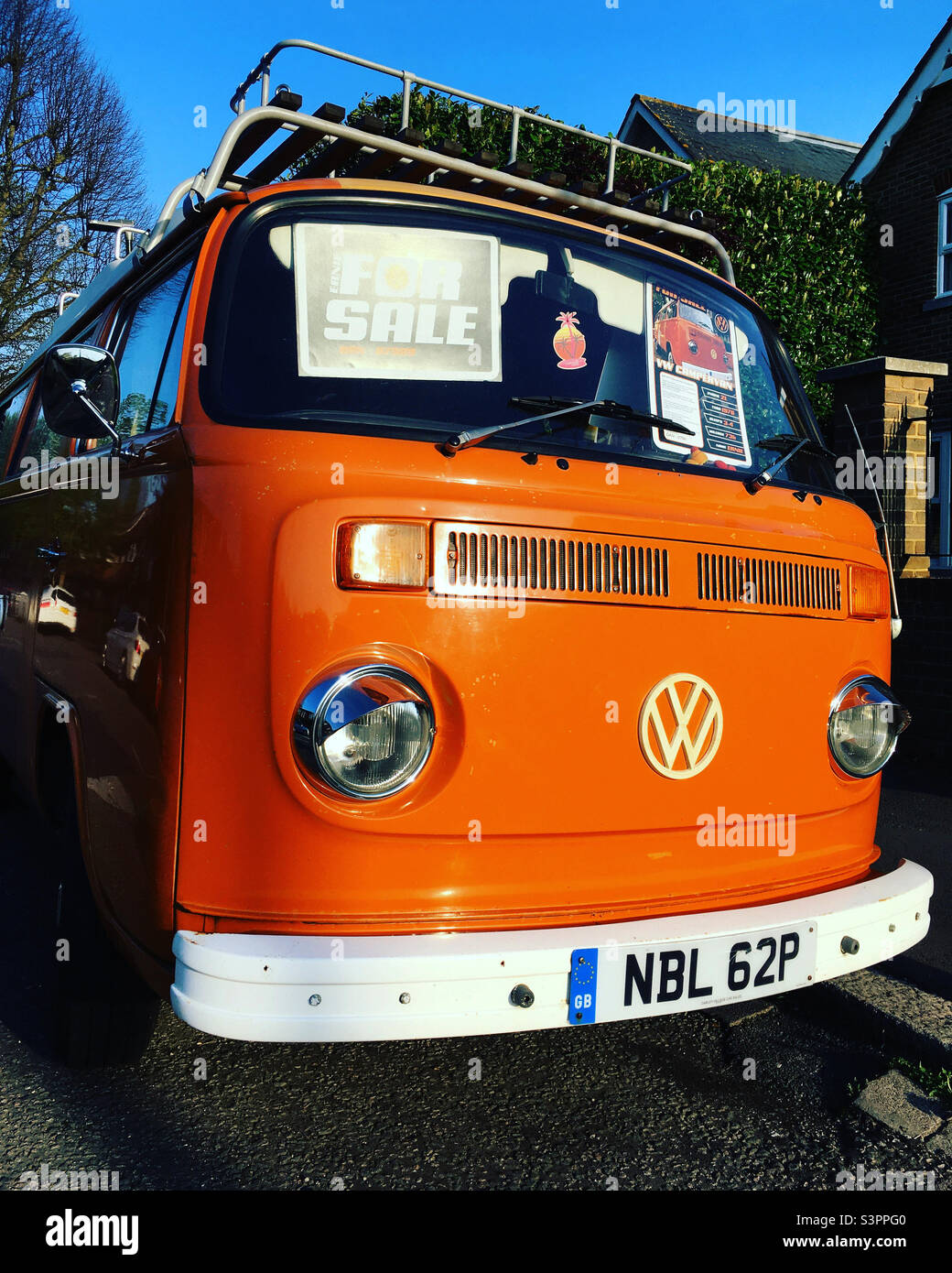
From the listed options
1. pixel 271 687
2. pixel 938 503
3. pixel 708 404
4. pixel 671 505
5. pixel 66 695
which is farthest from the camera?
pixel 938 503

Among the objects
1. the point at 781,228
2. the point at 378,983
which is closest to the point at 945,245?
the point at 781,228

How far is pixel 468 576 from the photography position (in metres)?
2.13

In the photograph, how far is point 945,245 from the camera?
47.2ft

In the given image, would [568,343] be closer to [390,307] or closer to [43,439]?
[390,307]

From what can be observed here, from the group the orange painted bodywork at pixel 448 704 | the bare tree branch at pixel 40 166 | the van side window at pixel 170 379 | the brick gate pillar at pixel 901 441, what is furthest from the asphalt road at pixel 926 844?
the bare tree branch at pixel 40 166

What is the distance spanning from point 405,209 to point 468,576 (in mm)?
1096

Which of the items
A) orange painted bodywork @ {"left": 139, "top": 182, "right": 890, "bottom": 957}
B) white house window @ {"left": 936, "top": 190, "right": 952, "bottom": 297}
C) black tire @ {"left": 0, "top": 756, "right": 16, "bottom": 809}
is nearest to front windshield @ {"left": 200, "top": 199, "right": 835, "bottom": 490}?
orange painted bodywork @ {"left": 139, "top": 182, "right": 890, "bottom": 957}

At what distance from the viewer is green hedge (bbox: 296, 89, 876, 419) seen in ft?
36.5

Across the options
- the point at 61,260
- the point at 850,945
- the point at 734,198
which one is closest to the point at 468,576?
the point at 850,945

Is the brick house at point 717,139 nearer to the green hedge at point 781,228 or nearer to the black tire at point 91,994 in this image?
the green hedge at point 781,228

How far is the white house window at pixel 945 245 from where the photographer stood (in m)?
14.3

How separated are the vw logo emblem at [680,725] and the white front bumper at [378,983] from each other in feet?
1.33

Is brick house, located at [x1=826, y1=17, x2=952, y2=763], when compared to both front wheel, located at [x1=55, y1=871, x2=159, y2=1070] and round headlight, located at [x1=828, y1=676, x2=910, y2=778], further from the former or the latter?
front wheel, located at [x1=55, y1=871, x2=159, y2=1070]

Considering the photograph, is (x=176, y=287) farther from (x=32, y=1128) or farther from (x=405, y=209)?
(x=32, y=1128)
